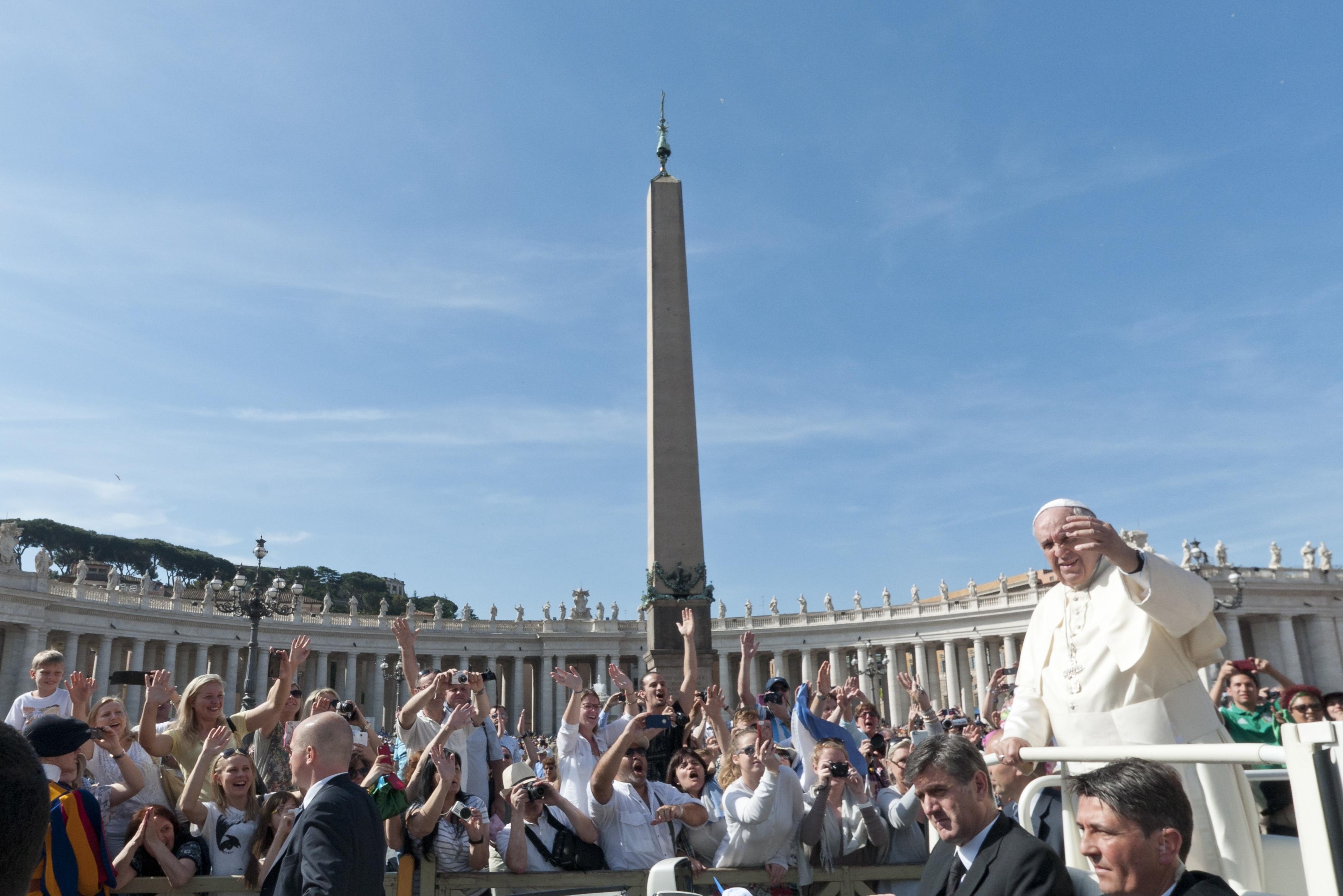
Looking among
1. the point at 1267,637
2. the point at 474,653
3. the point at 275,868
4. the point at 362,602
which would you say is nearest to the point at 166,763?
the point at 275,868

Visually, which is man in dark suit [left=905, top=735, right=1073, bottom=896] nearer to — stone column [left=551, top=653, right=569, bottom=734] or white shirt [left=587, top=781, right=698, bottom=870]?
white shirt [left=587, top=781, right=698, bottom=870]

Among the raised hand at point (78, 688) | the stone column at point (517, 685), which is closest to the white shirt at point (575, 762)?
the raised hand at point (78, 688)

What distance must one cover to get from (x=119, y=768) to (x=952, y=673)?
58389 mm

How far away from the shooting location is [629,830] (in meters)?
6.27

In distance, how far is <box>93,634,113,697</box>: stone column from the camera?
50469 mm

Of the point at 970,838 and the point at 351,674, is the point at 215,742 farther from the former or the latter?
the point at 351,674

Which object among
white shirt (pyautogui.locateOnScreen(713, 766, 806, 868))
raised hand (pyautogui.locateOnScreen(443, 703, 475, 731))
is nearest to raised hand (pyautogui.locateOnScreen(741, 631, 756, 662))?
white shirt (pyautogui.locateOnScreen(713, 766, 806, 868))

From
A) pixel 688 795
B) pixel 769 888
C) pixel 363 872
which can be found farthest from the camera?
pixel 688 795

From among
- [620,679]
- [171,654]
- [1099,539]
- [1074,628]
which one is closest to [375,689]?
[171,654]

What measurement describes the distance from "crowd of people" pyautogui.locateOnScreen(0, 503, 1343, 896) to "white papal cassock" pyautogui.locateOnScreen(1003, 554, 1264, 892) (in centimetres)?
2

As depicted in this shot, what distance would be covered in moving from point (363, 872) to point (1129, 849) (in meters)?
2.99

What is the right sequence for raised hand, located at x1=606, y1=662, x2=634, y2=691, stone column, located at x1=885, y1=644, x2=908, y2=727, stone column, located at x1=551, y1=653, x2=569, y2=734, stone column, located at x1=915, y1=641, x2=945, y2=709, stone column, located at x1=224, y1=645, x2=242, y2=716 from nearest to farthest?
raised hand, located at x1=606, y1=662, x2=634, y2=691 < stone column, located at x1=224, y1=645, x2=242, y2=716 < stone column, located at x1=885, y1=644, x2=908, y2=727 < stone column, located at x1=915, y1=641, x2=945, y2=709 < stone column, located at x1=551, y1=653, x2=569, y2=734

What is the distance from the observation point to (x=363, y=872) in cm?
401

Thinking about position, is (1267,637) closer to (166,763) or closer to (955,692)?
(955,692)
